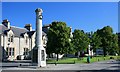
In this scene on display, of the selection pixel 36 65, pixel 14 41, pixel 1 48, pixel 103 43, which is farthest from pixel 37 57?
pixel 103 43

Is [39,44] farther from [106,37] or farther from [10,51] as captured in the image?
[106,37]

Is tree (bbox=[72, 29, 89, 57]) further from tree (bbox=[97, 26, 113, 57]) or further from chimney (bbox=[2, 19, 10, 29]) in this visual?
tree (bbox=[97, 26, 113, 57])

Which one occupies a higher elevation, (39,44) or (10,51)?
(39,44)

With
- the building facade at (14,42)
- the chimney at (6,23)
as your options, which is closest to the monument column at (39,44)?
the building facade at (14,42)

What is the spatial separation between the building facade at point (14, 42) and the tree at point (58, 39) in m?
13.5

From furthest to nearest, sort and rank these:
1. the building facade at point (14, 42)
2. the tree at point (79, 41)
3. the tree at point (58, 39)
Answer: the tree at point (79, 41) → the building facade at point (14, 42) → the tree at point (58, 39)

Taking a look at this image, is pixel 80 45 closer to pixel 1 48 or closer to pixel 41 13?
pixel 1 48

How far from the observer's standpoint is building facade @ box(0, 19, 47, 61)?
198ft

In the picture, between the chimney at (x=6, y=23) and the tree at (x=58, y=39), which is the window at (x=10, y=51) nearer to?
the chimney at (x=6, y=23)

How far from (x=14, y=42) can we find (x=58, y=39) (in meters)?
16.6

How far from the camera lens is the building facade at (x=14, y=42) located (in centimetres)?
6030

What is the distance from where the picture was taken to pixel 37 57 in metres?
37.6

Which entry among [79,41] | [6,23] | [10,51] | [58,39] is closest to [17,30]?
[6,23]

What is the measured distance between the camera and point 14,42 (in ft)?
208
